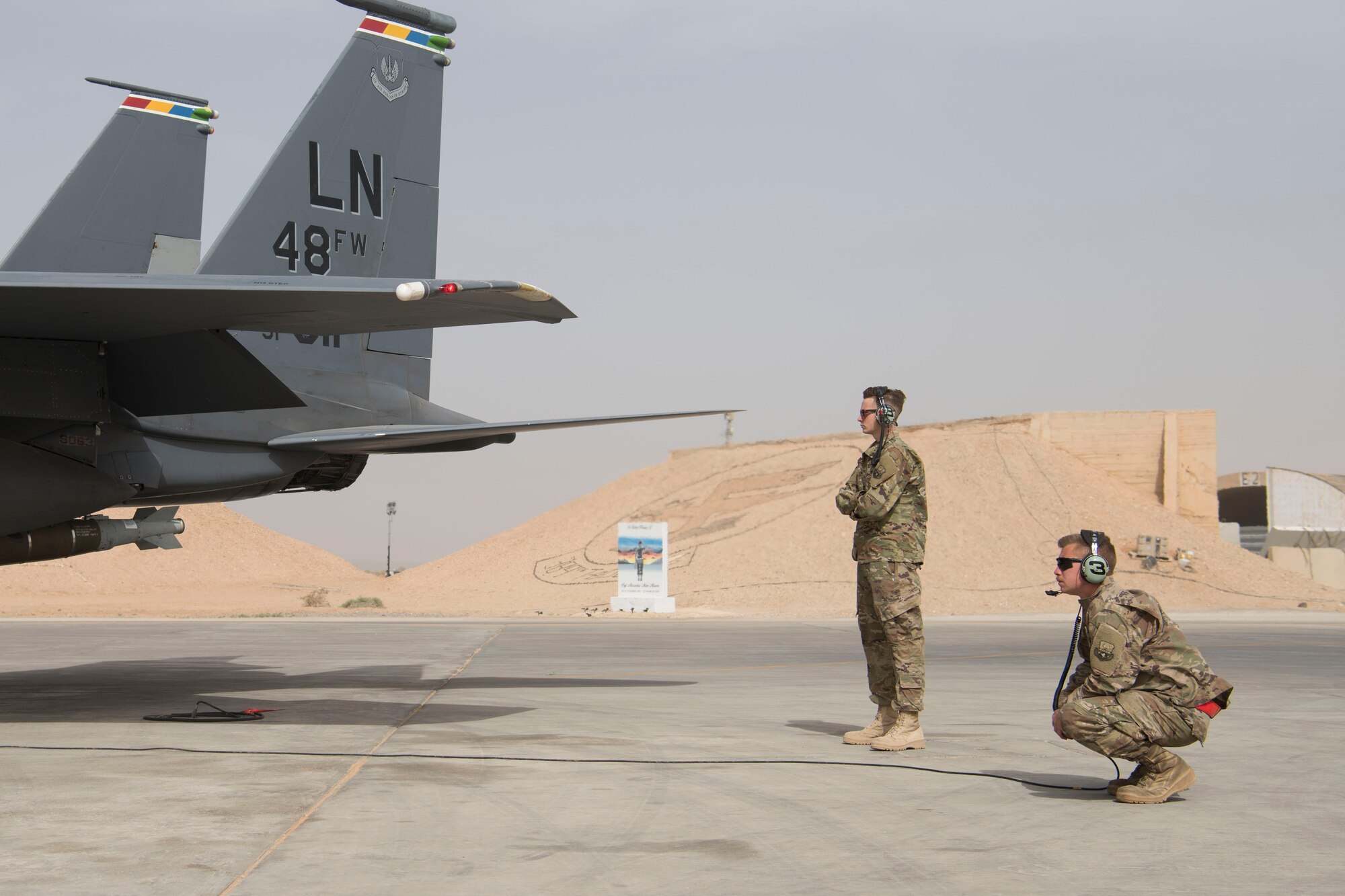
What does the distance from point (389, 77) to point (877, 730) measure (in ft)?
28.1

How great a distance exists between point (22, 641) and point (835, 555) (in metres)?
28.5

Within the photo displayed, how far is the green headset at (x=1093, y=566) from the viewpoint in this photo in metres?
5.59

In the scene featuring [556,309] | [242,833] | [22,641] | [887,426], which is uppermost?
[556,309]

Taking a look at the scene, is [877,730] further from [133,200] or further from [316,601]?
[316,601]

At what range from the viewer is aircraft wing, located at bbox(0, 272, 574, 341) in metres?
7.32

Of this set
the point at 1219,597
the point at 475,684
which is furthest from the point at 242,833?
the point at 1219,597

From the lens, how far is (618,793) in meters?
5.72

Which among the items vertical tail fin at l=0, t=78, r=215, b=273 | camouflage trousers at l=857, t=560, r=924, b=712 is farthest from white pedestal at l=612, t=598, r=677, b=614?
camouflage trousers at l=857, t=560, r=924, b=712

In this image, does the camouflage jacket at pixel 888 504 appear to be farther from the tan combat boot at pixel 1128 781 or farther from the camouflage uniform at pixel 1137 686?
the tan combat boot at pixel 1128 781

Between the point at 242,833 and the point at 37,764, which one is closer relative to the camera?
the point at 242,833

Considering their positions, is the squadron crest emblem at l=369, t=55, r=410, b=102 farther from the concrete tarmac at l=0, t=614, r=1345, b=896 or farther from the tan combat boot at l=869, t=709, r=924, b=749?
the tan combat boot at l=869, t=709, r=924, b=749

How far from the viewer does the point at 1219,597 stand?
36.5 metres

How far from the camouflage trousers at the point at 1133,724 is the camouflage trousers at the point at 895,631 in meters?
1.70

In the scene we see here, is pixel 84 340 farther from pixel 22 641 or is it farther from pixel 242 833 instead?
pixel 22 641
